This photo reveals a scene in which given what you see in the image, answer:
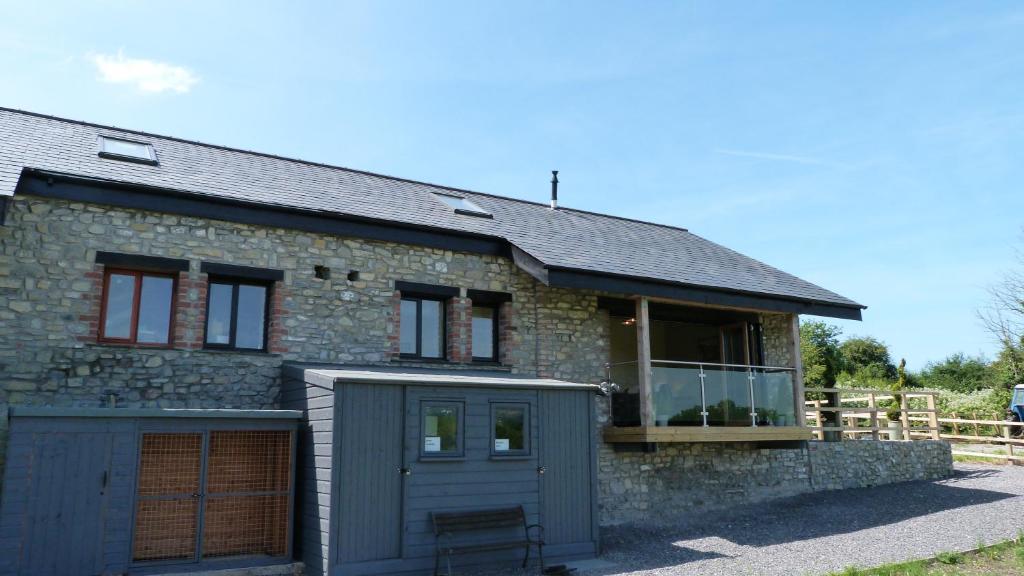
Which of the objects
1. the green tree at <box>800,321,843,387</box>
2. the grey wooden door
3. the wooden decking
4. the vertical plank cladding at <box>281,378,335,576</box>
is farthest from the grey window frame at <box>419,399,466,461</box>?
the green tree at <box>800,321,843,387</box>

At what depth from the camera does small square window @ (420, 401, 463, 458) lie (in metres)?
9.08

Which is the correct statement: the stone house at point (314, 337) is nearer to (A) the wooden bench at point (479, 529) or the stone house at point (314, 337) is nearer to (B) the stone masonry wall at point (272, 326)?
(B) the stone masonry wall at point (272, 326)

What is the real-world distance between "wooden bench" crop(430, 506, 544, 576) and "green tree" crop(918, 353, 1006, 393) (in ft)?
112

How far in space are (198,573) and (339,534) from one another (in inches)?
58.1

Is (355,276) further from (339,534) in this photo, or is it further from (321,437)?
(339,534)

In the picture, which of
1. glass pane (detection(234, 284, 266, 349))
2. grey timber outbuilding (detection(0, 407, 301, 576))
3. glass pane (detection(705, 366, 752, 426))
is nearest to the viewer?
grey timber outbuilding (detection(0, 407, 301, 576))

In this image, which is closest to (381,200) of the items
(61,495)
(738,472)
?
(61,495)

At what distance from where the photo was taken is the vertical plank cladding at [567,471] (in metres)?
9.78

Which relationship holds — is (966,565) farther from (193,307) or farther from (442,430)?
(193,307)

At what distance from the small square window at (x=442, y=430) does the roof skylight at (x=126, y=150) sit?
5389 millimetres

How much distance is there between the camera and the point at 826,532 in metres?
11.0

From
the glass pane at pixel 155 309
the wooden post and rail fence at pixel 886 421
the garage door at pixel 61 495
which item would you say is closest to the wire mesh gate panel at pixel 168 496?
the garage door at pixel 61 495

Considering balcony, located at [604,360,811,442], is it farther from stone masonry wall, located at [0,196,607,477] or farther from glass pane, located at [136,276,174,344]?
glass pane, located at [136,276,174,344]

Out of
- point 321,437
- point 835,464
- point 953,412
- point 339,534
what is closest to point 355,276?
point 321,437
